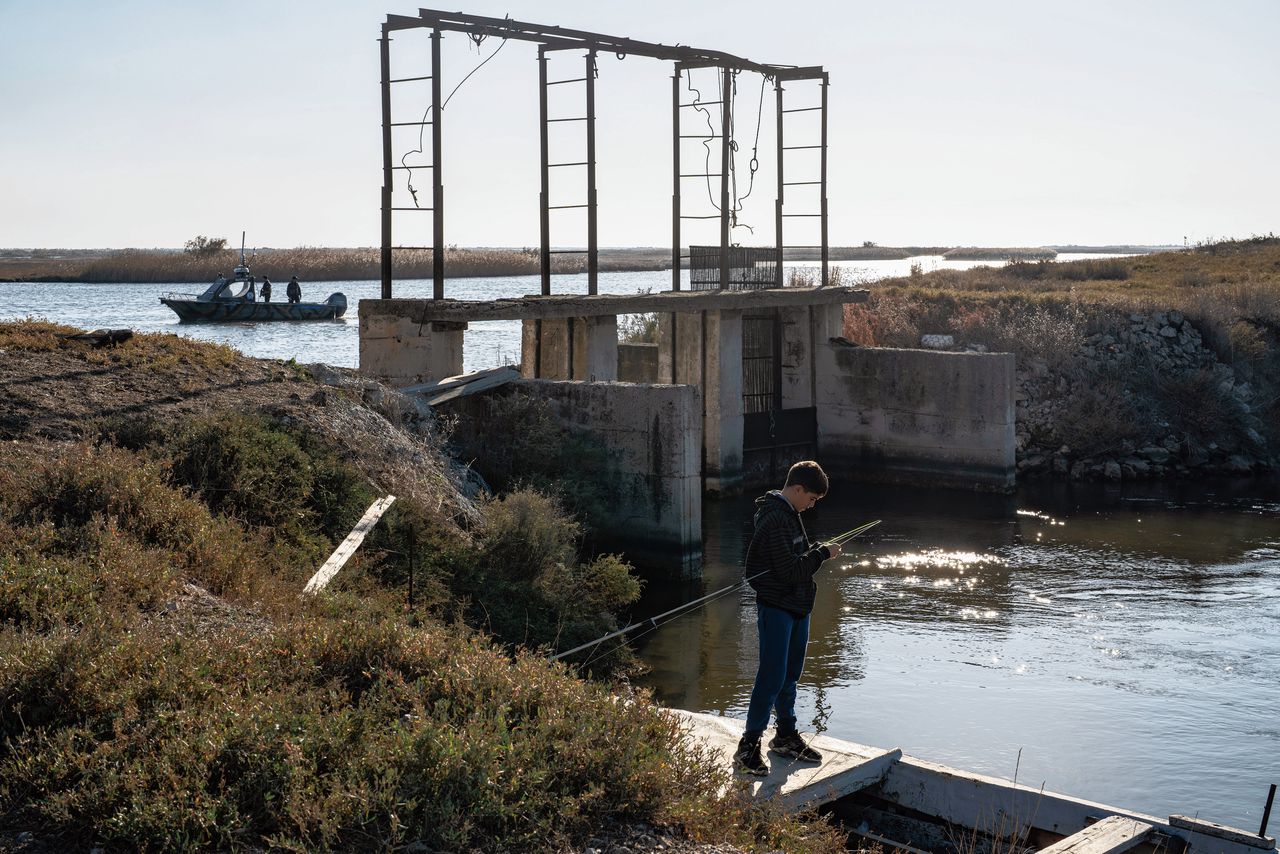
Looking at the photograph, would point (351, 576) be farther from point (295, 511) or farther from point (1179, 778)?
point (1179, 778)

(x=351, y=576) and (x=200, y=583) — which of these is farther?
(x=351, y=576)

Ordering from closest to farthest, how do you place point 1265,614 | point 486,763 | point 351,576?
point 486,763
point 351,576
point 1265,614

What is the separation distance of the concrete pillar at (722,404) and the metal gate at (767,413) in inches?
25.4

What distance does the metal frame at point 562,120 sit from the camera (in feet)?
59.5

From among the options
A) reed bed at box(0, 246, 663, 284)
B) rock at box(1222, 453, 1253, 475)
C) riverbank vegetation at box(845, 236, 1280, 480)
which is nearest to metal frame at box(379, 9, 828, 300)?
riverbank vegetation at box(845, 236, 1280, 480)

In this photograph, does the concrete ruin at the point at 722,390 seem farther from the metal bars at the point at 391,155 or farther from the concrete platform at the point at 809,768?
the concrete platform at the point at 809,768

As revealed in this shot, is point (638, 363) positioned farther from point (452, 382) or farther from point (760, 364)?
point (452, 382)

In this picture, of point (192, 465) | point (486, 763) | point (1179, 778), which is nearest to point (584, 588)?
point (192, 465)

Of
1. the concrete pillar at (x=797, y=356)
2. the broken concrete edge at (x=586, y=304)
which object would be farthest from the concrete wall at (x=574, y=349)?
the concrete pillar at (x=797, y=356)

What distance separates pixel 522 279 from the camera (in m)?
120

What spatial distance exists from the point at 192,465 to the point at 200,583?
2908 millimetres

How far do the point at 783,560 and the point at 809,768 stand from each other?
1420 millimetres

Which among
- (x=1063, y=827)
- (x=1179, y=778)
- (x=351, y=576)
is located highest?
(x=351, y=576)

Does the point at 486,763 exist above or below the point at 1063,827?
above
